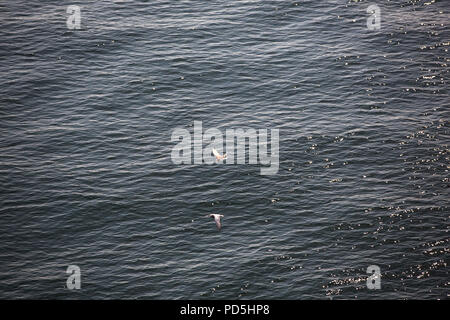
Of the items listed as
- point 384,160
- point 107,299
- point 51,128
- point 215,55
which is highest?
point 215,55

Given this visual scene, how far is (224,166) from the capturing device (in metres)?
68.1

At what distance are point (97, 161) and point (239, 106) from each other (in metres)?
18.1

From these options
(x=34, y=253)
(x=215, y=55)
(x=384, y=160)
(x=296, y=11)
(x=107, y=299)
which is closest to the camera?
(x=107, y=299)

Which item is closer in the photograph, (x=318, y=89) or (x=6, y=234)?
(x=6, y=234)

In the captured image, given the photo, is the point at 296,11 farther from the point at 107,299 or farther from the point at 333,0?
the point at 107,299

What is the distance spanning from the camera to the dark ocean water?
5619 centimetres

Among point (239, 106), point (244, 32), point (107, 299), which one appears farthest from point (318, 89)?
point (107, 299)

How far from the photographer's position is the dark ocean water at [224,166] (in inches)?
2212

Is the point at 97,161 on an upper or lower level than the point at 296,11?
lower

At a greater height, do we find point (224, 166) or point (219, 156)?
point (219, 156)

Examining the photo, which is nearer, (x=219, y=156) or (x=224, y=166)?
(x=219, y=156)

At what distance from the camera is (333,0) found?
9469 centimetres

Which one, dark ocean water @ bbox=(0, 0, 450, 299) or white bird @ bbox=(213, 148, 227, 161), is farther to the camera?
white bird @ bbox=(213, 148, 227, 161)

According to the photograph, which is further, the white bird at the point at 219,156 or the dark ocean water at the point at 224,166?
the white bird at the point at 219,156
